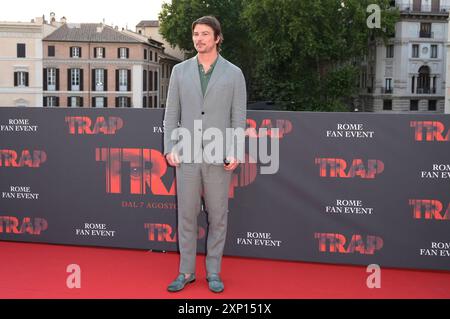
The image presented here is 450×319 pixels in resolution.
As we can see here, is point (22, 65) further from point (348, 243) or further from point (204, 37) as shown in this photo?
point (204, 37)

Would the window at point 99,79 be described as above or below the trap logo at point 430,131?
above

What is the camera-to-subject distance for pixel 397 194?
4727 millimetres

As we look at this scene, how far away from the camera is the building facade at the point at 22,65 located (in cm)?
5431

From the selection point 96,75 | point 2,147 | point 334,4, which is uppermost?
point 334,4

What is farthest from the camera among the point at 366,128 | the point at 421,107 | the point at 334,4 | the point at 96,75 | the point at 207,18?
the point at 96,75

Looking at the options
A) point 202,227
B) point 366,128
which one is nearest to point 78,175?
point 202,227

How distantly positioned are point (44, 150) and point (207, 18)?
2.15 meters

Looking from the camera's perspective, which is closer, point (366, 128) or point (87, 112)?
point (366, 128)

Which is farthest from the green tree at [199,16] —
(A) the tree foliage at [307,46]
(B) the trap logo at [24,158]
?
(B) the trap logo at [24,158]

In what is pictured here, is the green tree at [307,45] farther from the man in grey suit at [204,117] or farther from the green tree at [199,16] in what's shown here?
the man in grey suit at [204,117]

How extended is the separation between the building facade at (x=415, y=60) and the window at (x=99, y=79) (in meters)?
25.0

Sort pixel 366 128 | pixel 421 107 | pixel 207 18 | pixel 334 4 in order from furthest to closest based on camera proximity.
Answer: pixel 421 107, pixel 334 4, pixel 366 128, pixel 207 18

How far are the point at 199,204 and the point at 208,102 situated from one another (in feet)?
2.34

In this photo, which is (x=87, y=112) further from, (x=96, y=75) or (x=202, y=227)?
(x=96, y=75)
